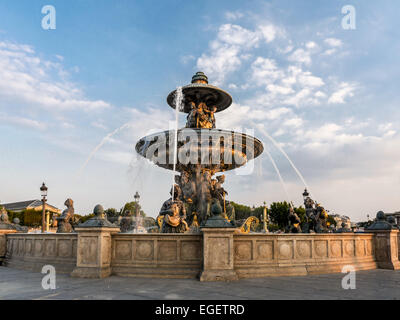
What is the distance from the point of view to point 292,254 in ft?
28.2

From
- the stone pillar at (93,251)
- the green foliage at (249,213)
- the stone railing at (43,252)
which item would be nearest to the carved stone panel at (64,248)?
the stone railing at (43,252)

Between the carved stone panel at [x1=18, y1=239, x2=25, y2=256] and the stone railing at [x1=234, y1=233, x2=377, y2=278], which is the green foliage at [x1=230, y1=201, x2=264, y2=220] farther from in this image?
the carved stone panel at [x1=18, y1=239, x2=25, y2=256]

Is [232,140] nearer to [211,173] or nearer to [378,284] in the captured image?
[211,173]

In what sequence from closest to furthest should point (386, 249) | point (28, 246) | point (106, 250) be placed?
point (106, 250)
point (28, 246)
point (386, 249)

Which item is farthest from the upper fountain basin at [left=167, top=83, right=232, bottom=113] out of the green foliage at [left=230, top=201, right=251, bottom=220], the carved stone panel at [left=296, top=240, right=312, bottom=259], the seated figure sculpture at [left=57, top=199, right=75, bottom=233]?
the green foliage at [left=230, top=201, right=251, bottom=220]

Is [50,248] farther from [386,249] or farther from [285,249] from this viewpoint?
[386,249]

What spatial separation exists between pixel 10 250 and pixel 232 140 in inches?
381

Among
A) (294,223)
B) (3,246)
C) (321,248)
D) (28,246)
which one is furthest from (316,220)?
(3,246)

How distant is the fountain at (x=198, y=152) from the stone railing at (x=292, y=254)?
4628 mm

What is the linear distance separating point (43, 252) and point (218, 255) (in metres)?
5.62

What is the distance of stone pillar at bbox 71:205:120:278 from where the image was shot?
778 centimetres

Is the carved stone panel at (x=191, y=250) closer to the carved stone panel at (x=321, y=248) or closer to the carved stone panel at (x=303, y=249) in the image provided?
the carved stone panel at (x=303, y=249)

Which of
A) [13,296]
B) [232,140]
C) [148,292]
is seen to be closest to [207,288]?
[148,292]
